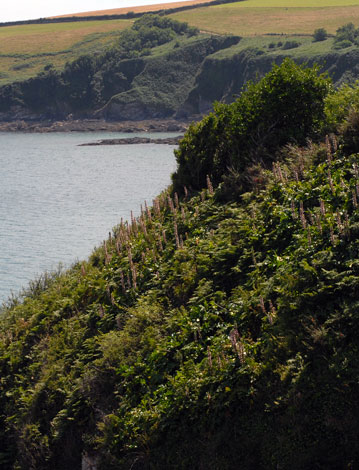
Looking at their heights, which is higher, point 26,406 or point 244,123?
point 244,123

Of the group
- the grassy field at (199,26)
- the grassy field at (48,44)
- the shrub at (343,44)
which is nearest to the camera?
the shrub at (343,44)

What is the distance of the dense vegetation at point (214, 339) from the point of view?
28.7ft

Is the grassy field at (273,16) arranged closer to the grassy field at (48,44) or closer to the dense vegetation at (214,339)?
the grassy field at (48,44)

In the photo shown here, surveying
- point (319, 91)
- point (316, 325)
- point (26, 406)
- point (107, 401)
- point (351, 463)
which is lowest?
point (26, 406)

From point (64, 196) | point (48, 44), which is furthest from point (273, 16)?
point (64, 196)

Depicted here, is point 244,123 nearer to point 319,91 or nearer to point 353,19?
point 319,91

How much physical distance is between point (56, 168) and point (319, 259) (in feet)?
194

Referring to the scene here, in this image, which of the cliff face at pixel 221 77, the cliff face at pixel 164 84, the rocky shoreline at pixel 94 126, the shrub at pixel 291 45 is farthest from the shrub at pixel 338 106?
the cliff face at pixel 164 84

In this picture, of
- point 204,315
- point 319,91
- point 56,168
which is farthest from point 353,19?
point 204,315

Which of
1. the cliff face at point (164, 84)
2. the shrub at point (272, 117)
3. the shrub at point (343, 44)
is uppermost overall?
the shrub at point (272, 117)

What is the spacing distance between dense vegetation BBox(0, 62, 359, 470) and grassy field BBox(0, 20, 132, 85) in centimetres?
14933

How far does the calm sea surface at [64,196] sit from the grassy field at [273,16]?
2921 inches

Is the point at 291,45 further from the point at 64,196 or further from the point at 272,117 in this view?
the point at 272,117

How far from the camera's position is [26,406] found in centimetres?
1299
